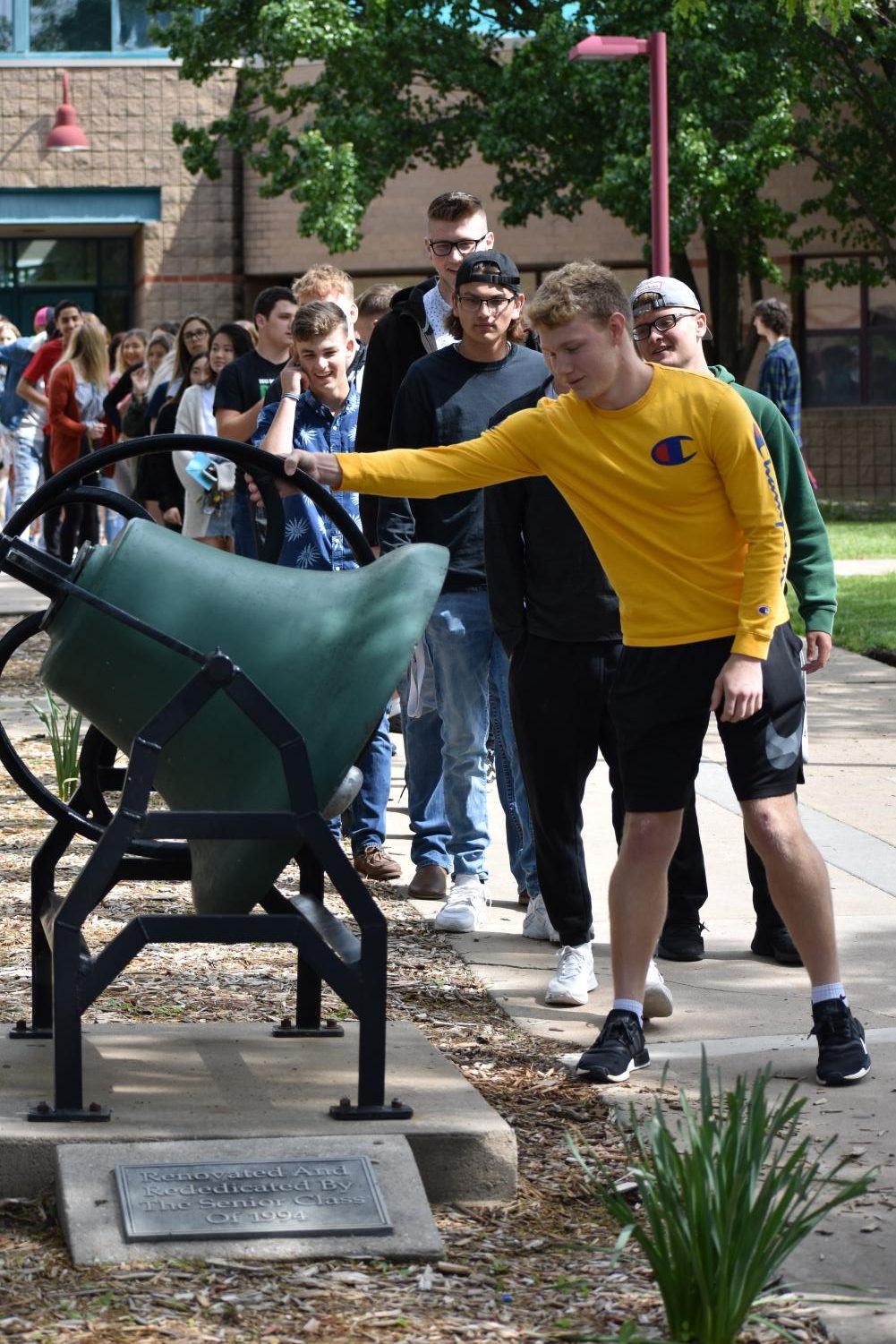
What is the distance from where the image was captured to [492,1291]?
3.31m

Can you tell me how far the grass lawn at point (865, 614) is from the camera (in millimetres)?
12391

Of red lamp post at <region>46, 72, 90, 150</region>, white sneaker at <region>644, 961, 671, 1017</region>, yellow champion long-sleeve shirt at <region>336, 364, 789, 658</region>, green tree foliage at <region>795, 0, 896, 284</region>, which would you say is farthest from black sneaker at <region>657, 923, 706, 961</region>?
red lamp post at <region>46, 72, 90, 150</region>

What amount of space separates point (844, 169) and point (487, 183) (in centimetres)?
539

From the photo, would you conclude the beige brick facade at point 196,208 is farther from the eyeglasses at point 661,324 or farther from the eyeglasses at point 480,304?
the eyeglasses at point 661,324

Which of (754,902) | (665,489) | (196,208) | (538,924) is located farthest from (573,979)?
(196,208)

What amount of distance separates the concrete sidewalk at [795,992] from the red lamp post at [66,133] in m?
19.7

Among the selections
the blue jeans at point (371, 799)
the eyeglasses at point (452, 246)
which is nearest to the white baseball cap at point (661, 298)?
the eyeglasses at point (452, 246)

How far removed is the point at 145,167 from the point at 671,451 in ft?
84.1

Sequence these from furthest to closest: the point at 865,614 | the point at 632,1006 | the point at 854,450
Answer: the point at 854,450 → the point at 865,614 → the point at 632,1006

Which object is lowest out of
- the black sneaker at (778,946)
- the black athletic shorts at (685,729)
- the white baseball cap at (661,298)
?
the black sneaker at (778,946)

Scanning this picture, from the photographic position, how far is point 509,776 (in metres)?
5.96

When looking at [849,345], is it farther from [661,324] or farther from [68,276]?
[661,324]

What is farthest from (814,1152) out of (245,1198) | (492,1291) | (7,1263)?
(7,1263)

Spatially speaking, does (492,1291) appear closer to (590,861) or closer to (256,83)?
(590,861)
